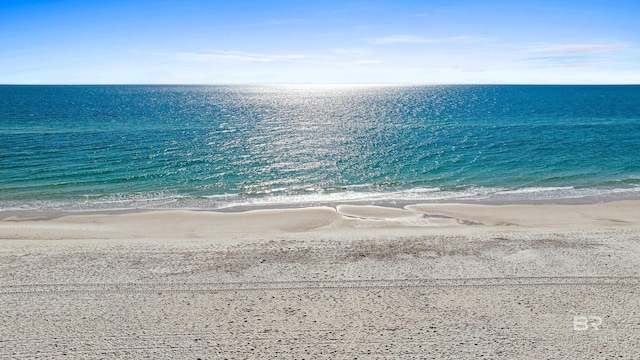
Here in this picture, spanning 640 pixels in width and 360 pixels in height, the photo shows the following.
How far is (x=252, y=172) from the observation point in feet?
120

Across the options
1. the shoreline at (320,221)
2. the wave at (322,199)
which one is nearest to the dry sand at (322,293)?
the shoreline at (320,221)

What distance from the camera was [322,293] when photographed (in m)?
14.0

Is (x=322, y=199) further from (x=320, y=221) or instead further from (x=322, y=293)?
(x=322, y=293)

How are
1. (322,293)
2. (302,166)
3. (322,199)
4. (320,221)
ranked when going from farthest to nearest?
(302,166) < (322,199) < (320,221) < (322,293)

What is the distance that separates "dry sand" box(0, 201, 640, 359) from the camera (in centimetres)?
1128

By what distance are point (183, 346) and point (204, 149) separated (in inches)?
1469

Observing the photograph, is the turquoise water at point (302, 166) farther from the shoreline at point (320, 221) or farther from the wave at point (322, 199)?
the shoreline at point (320, 221)

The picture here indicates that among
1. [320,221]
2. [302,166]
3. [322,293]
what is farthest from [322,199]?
[322,293]

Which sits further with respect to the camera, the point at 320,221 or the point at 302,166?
the point at 302,166

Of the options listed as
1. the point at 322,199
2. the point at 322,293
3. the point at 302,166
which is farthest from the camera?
the point at 302,166

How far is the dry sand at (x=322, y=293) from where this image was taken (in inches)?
444

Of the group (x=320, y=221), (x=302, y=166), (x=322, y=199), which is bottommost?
(x=320, y=221)

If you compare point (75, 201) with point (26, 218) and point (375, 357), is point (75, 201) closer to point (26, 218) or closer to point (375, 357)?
point (26, 218)

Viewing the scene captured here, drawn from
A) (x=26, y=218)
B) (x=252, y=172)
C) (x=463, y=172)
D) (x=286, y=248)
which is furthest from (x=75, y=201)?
(x=463, y=172)
